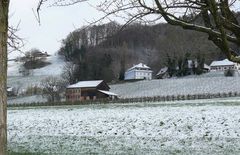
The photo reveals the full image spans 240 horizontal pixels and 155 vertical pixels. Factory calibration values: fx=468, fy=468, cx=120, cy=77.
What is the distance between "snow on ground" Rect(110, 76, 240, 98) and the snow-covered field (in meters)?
50.5

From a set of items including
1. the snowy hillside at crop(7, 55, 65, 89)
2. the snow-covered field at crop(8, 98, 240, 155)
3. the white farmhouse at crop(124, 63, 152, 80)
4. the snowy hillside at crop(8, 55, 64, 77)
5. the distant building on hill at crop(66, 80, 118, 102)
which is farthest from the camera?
the snowy hillside at crop(8, 55, 64, 77)

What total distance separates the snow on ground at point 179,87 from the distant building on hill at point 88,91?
10.6ft

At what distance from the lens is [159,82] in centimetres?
9444

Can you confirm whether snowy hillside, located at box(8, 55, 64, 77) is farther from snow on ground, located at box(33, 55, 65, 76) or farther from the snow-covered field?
the snow-covered field

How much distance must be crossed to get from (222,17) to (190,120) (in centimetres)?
2012

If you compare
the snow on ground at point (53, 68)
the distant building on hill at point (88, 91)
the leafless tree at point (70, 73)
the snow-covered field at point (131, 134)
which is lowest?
the snow-covered field at point (131, 134)

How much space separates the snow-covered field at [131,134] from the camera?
664 inches

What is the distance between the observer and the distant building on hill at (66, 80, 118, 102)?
93.8 m

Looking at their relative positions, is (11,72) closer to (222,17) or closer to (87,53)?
(87,53)

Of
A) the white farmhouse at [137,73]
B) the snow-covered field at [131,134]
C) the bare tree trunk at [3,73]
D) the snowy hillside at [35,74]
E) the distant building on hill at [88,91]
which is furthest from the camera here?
the snowy hillside at [35,74]

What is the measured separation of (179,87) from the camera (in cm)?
8675

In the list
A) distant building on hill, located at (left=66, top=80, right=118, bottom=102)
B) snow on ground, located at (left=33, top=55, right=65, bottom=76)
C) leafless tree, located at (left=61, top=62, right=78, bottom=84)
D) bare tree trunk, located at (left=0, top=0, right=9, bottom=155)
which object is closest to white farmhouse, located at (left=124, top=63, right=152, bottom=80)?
leafless tree, located at (left=61, top=62, right=78, bottom=84)

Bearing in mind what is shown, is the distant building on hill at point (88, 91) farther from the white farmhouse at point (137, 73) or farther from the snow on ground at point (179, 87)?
the white farmhouse at point (137, 73)

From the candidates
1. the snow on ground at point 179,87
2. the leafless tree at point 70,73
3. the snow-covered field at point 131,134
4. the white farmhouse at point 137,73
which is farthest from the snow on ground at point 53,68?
the snow-covered field at point 131,134
